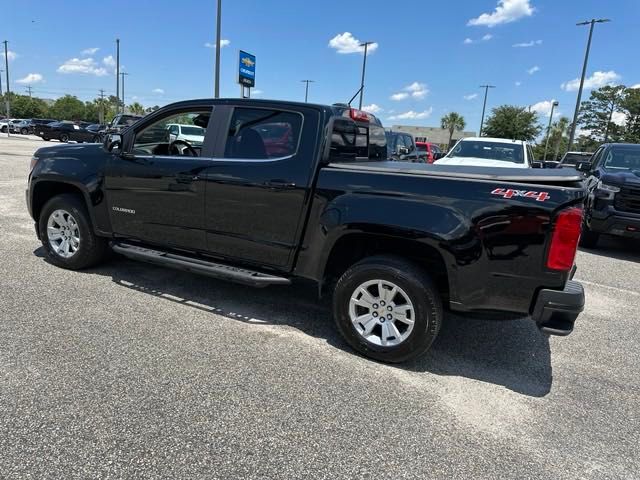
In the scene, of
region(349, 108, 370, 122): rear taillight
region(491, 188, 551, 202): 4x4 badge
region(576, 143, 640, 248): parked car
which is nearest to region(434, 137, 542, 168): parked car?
region(576, 143, 640, 248): parked car

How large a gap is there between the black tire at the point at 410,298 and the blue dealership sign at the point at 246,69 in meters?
18.6

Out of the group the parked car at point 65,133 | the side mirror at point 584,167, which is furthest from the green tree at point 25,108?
the side mirror at point 584,167

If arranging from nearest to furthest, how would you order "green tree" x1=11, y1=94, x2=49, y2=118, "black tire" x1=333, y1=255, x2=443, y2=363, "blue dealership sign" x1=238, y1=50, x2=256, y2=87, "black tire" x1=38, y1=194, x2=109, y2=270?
"black tire" x1=333, y1=255, x2=443, y2=363
"black tire" x1=38, y1=194, x2=109, y2=270
"blue dealership sign" x1=238, y1=50, x2=256, y2=87
"green tree" x1=11, y1=94, x2=49, y2=118

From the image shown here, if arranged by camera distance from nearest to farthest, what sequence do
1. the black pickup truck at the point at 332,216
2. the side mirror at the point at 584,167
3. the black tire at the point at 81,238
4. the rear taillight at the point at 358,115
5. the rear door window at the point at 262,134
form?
the black pickup truck at the point at 332,216 < the rear door window at the point at 262,134 < the rear taillight at the point at 358,115 < the black tire at the point at 81,238 < the side mirror at the point at 584,167

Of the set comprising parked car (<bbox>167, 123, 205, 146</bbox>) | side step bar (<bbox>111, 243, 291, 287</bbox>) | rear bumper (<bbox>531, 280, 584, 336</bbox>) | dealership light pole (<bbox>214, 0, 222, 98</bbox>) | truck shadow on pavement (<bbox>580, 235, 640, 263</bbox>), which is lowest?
truck shadow on pavement (<bbox>580, 235, 640, 263</bbox>)

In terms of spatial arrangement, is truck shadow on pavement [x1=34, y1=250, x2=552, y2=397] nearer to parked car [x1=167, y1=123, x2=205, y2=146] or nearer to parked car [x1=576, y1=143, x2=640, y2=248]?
parked car [x1=167, y1=123, x2=205, y2=146]

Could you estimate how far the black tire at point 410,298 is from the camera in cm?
322

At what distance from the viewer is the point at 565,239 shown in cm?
287

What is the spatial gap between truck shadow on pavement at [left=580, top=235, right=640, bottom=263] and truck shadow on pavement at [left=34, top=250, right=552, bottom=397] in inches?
169

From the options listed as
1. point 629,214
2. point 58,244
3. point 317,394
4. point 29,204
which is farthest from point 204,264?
point 629,214

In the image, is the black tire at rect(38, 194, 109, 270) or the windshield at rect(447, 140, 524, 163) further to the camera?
the windshield at rect(447, 140, 524, 163)

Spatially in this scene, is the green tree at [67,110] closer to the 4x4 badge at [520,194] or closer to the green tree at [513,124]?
the green tree at [513,124]

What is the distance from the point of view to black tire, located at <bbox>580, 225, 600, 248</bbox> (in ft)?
25.3

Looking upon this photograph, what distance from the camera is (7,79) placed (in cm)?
5134
